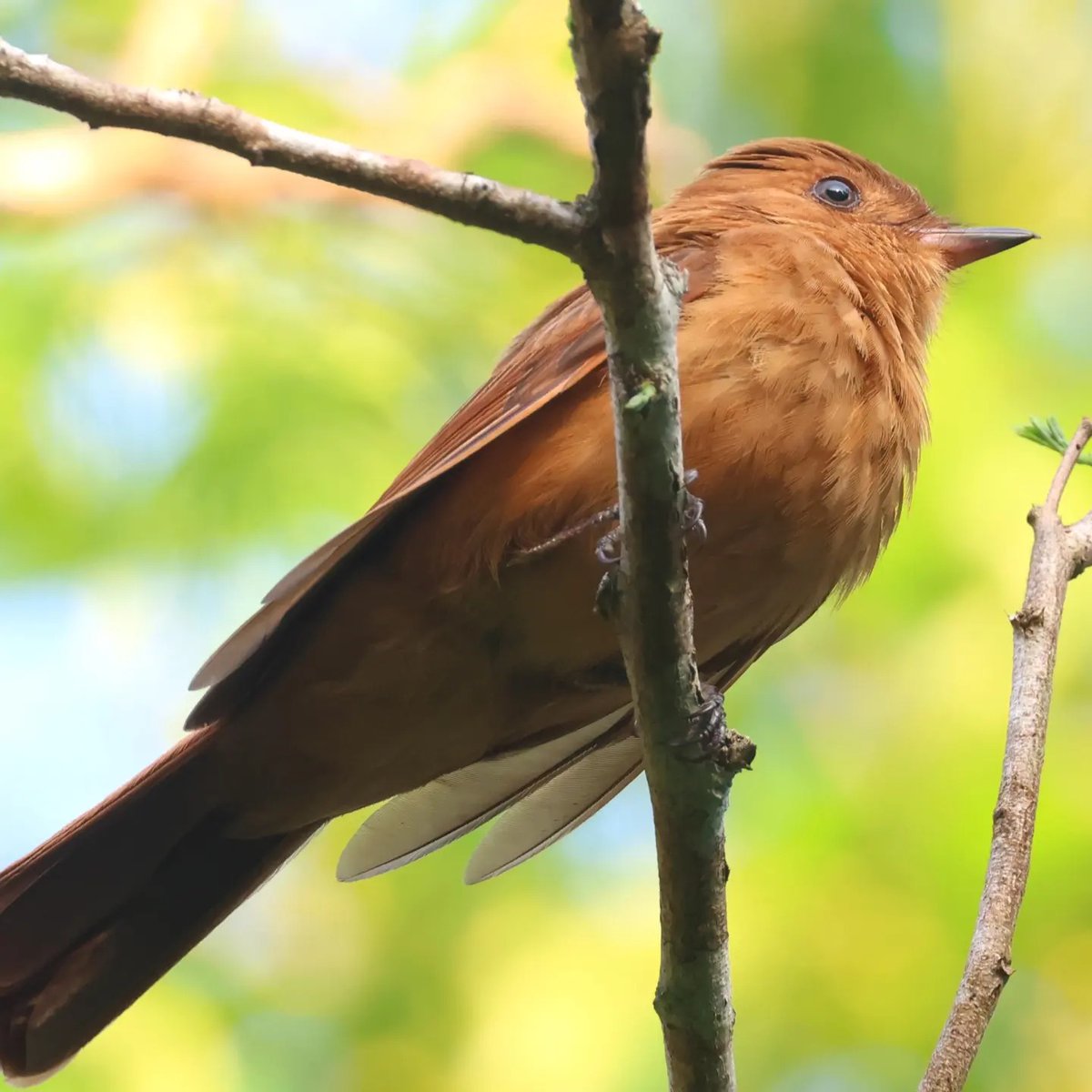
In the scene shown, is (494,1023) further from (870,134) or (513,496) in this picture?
(870,134)

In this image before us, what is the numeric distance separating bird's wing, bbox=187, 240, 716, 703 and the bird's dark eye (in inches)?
26.2

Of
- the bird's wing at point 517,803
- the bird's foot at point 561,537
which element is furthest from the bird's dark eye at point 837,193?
the bird's foot at point 561,537

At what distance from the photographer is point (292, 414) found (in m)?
5.59

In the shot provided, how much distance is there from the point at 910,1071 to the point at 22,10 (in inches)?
214

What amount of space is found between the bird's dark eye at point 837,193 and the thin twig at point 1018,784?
1.15m

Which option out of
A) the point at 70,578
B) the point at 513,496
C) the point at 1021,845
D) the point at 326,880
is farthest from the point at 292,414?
the point at 1021,845

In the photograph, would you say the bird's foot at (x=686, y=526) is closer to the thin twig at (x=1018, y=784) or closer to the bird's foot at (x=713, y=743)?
the bird's foot at (x=713, y=743)

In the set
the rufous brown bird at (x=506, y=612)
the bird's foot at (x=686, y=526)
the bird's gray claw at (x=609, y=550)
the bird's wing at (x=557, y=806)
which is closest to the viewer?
the bird's foot at (x=686, y=526)

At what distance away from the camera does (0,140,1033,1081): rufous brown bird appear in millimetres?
3068

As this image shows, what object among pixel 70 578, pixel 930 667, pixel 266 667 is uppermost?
pixel 70 578

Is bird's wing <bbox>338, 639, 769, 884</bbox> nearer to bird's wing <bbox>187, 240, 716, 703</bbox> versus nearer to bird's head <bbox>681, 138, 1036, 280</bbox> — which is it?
bird's wing <bbox>187, 240, 716, 703</bbox>

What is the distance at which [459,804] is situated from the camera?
3.67 meters

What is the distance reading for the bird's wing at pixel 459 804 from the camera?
3619mm

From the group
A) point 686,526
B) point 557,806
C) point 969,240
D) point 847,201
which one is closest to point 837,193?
point 847,201
